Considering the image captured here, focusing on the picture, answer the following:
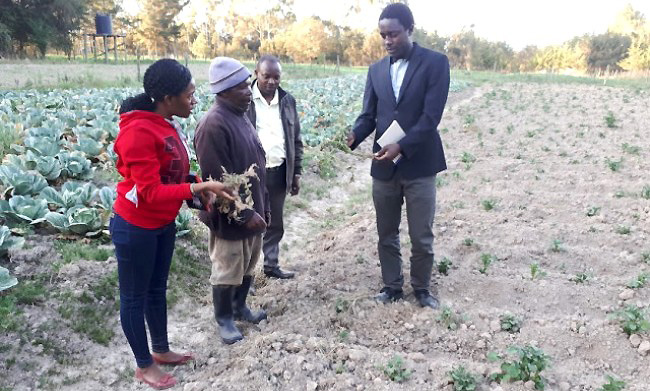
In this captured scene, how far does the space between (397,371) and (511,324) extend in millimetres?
906

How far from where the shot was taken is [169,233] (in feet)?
8.43

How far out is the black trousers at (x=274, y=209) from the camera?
3887 mm

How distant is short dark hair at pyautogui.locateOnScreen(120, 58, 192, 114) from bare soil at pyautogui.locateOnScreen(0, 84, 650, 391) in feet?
4.62

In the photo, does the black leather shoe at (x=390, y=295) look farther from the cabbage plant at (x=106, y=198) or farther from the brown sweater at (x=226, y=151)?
the cabbage plant at (x=106, y=198)

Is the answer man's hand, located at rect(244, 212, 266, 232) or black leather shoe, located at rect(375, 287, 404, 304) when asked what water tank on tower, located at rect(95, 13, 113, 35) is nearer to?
black leather shoe, located at rect(375, 287, 404, 304)

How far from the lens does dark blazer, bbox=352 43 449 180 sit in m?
3.12

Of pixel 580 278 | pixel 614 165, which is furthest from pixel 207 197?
pixel 614 165

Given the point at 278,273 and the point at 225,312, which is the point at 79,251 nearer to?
the point at 225,312

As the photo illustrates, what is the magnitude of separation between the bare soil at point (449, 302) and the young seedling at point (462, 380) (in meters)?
0.09

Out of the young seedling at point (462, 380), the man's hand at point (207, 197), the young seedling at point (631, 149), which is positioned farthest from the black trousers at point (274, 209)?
the young seedling at point (631, 149)

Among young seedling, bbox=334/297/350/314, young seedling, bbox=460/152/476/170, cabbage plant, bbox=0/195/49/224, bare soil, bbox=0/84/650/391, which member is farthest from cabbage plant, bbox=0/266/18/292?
young seedling, bbox=460/152/476/170

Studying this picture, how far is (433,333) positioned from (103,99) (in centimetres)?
772

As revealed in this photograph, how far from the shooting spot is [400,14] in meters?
3.02

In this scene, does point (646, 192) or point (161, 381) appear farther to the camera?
→ point (646, 192)
